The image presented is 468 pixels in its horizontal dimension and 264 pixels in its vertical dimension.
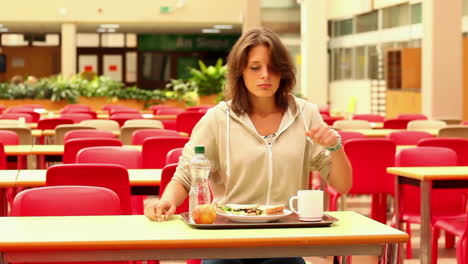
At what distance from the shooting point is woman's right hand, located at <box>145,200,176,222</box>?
3693 mm

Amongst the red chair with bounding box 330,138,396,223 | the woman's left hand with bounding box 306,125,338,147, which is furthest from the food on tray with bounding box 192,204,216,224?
the red chair with bounding box 330,138,396,223

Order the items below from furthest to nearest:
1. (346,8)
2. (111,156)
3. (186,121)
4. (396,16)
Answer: (346,8)
(396,16)
(186,121)
(111,156)

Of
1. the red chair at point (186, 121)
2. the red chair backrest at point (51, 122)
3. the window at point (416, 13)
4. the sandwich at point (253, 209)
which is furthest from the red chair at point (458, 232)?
the window at point (416, 13)

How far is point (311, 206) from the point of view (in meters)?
3.57

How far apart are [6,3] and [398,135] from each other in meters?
20.1

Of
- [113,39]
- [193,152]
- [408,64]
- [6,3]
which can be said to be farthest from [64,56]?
[193,152]

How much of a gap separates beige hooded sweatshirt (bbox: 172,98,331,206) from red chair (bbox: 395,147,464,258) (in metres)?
2.71

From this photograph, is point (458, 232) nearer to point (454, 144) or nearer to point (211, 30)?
point (454, 144)

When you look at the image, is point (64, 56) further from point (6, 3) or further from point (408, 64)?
point (408, 64)

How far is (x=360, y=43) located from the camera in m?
27.8

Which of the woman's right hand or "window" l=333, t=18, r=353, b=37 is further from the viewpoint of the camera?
"window" l=333, t=18, r=353, b=37

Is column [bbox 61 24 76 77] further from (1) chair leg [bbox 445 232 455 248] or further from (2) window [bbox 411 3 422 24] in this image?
(1) chair leg [bbox 445 232 455 248]

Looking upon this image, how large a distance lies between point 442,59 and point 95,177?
1221 cm

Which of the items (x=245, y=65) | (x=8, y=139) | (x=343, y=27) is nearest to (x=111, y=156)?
(x=8, y=139)
